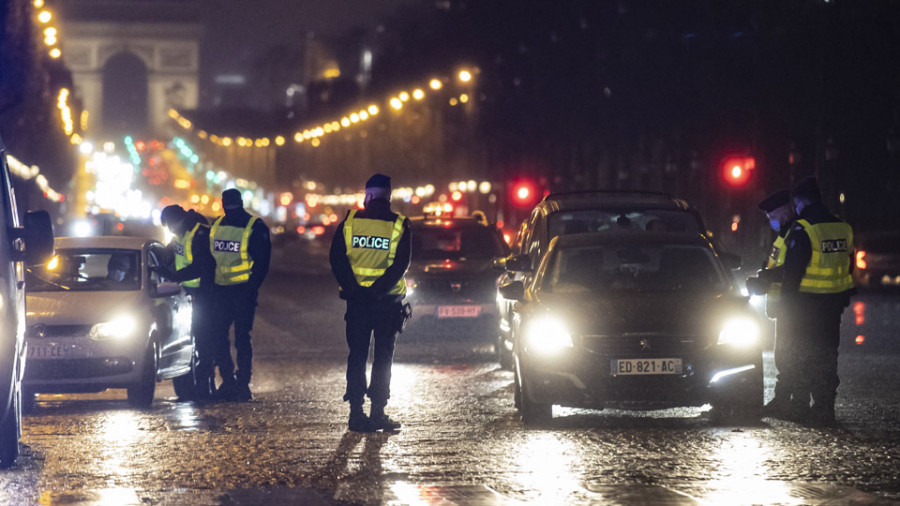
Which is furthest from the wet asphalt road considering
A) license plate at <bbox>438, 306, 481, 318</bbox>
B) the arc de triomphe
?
the arc de triomphe

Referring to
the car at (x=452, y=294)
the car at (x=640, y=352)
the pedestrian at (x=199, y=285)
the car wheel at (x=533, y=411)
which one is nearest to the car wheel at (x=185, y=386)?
the pedestrian at (x=199, y=285)

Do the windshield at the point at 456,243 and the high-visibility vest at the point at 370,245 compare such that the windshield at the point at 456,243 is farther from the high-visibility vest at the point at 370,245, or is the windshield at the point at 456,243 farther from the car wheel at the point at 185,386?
the high-visibility vest at the point at 370,245

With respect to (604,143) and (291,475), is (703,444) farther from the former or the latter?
(604,143)

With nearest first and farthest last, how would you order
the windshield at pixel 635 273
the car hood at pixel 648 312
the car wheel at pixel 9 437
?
the car wheel at pixel 9 437
the car hood at pixel 648 312
the windshield at pixel 635 273

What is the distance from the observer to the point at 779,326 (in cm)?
1201

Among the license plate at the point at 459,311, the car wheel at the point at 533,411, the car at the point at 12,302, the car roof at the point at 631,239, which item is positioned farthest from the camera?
the license plate at the point at 459,311

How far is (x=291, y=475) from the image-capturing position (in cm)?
923

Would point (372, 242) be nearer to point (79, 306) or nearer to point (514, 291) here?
point (514, 291)

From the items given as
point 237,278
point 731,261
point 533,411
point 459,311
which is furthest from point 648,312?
point 459,311

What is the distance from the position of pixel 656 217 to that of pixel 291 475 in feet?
22.4

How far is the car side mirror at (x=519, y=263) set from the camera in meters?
14.7

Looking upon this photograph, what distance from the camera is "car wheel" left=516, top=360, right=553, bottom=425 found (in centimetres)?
1121

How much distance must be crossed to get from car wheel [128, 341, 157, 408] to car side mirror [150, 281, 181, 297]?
18.2 inches

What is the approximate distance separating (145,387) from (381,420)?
8.88 feet
